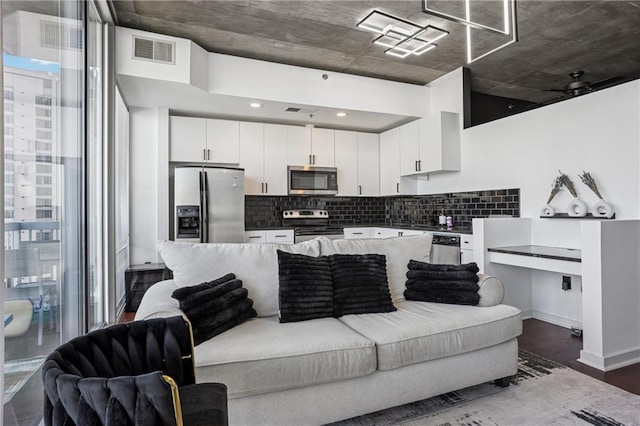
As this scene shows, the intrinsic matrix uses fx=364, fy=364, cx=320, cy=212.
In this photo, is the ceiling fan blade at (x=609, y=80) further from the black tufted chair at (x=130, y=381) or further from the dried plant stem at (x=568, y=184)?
the black tufted chair at (x=130, y=381)

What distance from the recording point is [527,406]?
6.82ft

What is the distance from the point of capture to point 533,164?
150 inches

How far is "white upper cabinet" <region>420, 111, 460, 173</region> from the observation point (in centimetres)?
467

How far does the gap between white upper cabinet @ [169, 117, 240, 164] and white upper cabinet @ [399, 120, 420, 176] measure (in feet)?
7.72

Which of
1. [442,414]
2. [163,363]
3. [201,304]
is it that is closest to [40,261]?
[201,304]

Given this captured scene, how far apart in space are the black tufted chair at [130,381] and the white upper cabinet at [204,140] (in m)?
3.68

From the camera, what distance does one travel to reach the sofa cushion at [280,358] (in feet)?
5.44

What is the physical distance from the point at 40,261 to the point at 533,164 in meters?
4.19

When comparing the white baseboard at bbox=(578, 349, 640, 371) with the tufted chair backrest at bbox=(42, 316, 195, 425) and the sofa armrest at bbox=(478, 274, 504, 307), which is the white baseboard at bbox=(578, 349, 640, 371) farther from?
the tufted chair backrest at bbox=(42, 316, 195, 425)

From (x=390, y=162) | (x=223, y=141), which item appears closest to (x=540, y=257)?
(x=390, y=162)

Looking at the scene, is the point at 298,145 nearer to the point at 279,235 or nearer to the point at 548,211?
the point at 279,235

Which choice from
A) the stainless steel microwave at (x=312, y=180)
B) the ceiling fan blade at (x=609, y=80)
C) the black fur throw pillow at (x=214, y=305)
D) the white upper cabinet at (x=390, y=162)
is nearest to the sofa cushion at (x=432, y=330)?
the black fur throw pillow at (x=214, y=305)

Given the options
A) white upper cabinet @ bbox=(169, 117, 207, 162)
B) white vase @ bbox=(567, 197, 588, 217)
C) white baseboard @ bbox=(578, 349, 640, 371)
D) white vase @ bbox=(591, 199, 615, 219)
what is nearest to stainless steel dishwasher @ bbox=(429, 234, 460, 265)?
white vase @ bbox=(567, 197, 588, 217)

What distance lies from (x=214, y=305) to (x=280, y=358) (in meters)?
0.44
